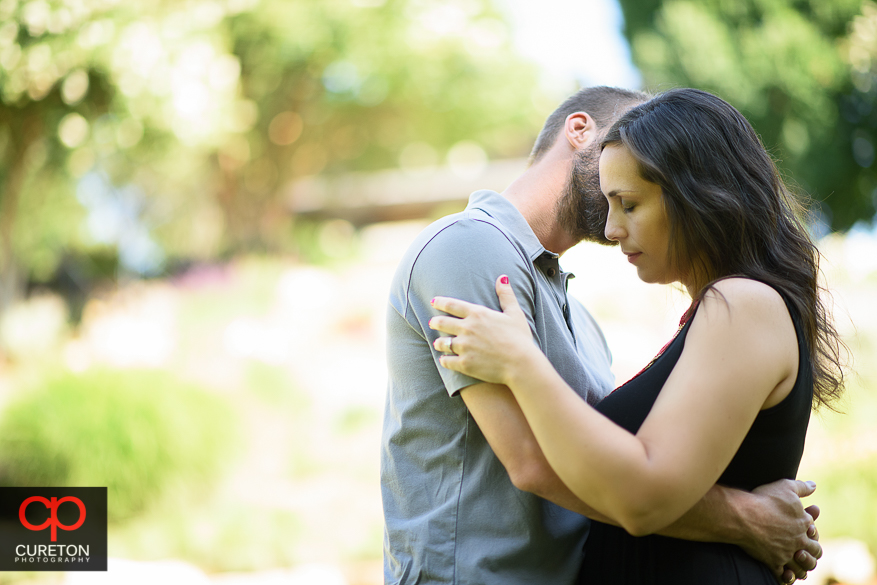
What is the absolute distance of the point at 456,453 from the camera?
1.55 m

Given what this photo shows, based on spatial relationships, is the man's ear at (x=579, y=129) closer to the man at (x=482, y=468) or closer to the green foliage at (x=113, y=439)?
the man at (x=482, y=468)

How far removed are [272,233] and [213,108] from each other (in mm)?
5638

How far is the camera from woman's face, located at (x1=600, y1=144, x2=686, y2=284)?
1616 mm

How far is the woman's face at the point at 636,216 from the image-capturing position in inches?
63.6

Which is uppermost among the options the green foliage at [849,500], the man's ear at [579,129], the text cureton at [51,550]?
the man's ear at [579,129]

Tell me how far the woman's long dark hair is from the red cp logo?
436 centimetres

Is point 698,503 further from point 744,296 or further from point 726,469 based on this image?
point 744,296

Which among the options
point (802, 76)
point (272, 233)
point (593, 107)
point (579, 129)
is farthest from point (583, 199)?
point (272, 233)

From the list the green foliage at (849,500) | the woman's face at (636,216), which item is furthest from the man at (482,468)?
the green foliage at (849,500)

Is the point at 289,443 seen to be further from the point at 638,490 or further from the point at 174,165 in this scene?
the point at 174,165

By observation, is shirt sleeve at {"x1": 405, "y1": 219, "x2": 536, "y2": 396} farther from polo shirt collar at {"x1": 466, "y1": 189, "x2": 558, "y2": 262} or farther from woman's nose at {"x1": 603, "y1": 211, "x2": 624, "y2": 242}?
woman's nose at {"x1": 603, "y1": 211, "x2": 624, "y2": 242}

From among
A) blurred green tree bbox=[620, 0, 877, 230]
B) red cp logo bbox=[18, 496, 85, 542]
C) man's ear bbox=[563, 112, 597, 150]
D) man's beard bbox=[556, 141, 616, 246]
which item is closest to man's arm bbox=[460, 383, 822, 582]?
man's beard bbox=[556, 141, 616, 246]

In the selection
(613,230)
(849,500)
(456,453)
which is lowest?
(849,500)

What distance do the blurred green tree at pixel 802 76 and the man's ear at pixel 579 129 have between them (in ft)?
27.3
